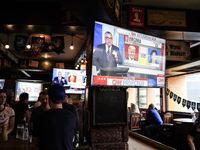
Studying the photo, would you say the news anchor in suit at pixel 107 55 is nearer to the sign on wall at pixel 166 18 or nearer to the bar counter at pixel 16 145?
the bar counter at pixel 16 145

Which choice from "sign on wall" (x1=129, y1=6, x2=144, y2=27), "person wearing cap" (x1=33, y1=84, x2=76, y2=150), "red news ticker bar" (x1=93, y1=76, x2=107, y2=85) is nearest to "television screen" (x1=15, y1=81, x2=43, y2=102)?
"sign on wall" (x1=129, y1=6, x2=144, y2=27)

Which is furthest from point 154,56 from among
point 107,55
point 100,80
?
point 100,80

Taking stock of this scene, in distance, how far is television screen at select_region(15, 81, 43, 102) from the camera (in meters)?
10.8

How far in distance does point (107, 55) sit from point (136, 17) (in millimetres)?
1534

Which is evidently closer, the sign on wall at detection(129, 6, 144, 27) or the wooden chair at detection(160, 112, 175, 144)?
the sign on wall at detection(129, 6, 144, 27)

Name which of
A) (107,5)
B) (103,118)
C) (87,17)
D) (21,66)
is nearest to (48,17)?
(87,17)

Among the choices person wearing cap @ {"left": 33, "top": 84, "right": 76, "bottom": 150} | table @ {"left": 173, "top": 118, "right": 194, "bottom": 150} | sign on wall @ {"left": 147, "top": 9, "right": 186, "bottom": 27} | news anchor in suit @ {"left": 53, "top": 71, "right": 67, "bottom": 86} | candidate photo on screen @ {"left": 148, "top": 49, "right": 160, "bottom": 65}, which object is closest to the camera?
person wearing cap @ {"left": 33, "top": 84, "right": 76, "bottom": 150}

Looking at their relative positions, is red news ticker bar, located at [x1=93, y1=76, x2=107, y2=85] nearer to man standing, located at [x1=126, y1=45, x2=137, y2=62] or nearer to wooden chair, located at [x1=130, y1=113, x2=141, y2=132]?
man standing, located at [x1=126, y1=45, x2=137, y2=62]

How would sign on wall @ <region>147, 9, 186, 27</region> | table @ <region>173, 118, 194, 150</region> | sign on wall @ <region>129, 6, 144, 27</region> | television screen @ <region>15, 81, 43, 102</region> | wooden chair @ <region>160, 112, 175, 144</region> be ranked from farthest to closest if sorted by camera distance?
television screen @ <region>15, 81, 43, 102</region>
table @ <region>173, 118, 194, 150</region>
wooden chair @ <region>160, 112, 175, 144</region>
sign on wall @ <region>147, 9, 186, 27</region>
sign on wall @ <region>129, 6, 144, 27</region>

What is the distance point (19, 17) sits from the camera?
3.30m

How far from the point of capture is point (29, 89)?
11141 mm

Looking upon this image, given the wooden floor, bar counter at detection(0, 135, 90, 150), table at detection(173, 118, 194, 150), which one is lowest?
table at detection(173, 118, 194, 150)

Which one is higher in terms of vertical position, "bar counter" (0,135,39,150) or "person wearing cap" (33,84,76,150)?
"person wearing cap" (33,84,76,150)

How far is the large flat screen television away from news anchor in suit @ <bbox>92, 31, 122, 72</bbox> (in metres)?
3.17
